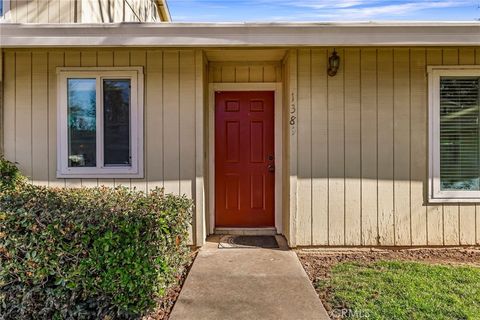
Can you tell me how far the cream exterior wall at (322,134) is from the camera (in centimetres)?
441

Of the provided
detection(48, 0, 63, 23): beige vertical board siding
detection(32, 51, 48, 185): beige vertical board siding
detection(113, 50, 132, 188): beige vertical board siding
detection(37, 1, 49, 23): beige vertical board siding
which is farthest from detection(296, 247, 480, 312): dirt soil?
detection(37, 1, 49, 23): beige vertical board siding

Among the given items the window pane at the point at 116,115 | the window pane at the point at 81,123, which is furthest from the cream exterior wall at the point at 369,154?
the window pane at the point at 81,123

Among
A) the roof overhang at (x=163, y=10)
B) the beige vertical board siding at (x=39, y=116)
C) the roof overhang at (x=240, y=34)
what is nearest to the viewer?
the roof overhang at (x=240, y=34)

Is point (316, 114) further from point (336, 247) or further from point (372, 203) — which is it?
point (336, 247)

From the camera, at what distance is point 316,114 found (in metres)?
4.42

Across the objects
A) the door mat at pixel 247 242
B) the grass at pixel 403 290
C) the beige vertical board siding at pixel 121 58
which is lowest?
the grass at pixel 403 290

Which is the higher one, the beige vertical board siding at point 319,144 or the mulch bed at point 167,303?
the beige vertical board siding at point 319,144

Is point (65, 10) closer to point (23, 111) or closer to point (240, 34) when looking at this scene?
point (23, 111)

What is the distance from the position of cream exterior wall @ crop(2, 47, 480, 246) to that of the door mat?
34 centimetres

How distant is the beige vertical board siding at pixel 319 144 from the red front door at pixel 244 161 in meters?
0.95

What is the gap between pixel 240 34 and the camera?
4.00m

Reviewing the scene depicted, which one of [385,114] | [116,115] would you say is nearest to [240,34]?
[116,115]

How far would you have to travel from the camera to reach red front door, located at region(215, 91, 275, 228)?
5270mm

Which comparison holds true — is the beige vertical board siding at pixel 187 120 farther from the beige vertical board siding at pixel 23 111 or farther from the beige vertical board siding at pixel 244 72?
the beige vertical board siding at pixel 23 111
